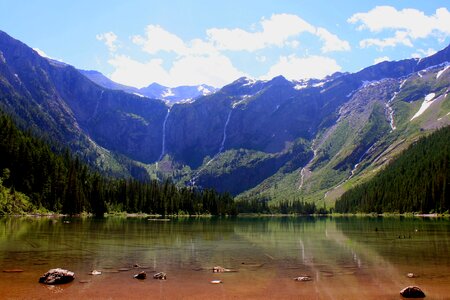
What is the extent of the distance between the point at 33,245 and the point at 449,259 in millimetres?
42425

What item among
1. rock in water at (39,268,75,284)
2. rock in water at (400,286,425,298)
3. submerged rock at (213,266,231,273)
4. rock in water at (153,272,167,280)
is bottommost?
rock in water at (400,286,425,298)

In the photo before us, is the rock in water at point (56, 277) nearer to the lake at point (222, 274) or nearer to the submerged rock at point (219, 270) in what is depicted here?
the lake at point (222, 274)

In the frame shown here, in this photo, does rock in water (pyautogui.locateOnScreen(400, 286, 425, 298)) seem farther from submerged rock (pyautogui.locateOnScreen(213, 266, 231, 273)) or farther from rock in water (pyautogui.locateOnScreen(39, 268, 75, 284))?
rock in water (pyautogui.locateOnScreen(39, 268, 75, 284))

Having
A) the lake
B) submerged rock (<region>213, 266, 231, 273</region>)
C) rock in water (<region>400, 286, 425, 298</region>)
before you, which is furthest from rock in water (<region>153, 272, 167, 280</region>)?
rock in water (<region>400, 286, 425, 298</region>)

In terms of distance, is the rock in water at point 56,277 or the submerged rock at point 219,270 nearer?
the rock in water at point 56,277

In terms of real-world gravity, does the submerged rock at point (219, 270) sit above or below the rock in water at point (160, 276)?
below

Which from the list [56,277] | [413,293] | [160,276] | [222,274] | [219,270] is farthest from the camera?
[219,270]

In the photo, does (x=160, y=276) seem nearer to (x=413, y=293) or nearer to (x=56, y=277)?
(x=56, y=277)

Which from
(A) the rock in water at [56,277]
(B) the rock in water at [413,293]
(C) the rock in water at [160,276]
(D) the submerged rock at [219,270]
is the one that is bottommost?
(B) the rock in water at [413,293]

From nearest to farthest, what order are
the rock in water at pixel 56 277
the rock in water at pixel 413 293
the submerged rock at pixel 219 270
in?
the rock in water at pixel 413 293 → the rock in water at pixel 56 277 → the submerged rock at pixel 219 270

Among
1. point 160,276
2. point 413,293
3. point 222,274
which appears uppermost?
point 160,276

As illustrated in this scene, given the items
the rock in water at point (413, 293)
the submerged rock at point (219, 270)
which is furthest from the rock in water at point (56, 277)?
the rock in water at point (413, 293)

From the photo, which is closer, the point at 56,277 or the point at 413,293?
the point at 413,293

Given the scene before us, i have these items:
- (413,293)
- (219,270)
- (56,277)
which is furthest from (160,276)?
(413,293)
